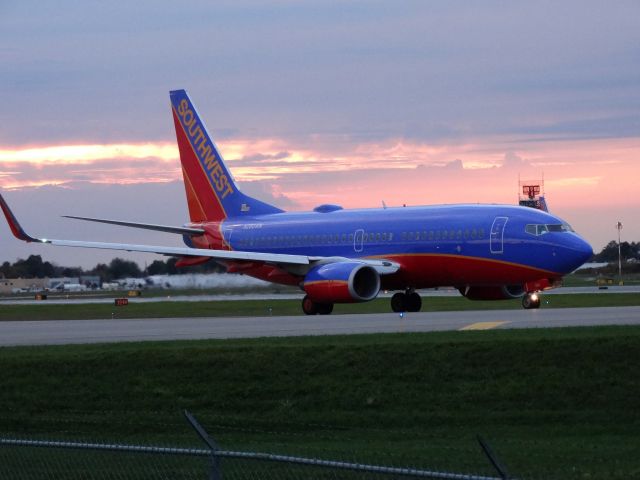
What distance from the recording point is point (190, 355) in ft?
72.9

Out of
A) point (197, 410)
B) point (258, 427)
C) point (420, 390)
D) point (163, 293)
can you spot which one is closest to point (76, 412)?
point (197, 410)

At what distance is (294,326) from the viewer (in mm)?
30578

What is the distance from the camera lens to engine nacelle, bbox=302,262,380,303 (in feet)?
129

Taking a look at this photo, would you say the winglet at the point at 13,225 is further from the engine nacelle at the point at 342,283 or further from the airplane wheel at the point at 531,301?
the airplane wheel at the point at 531,301

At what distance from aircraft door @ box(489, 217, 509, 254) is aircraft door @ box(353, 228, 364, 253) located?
524 cm

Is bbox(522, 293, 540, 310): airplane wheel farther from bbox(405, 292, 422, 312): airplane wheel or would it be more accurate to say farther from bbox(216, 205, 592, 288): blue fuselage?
bbox(405, 292, 422, 312): airplane wheel

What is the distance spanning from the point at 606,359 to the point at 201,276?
37.5m

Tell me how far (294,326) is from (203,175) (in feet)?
73.0

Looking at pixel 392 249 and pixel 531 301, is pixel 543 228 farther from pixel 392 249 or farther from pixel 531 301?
pixel 392 249

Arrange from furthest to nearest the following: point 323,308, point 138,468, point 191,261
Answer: point 191,261
point 323,308
point 138,468

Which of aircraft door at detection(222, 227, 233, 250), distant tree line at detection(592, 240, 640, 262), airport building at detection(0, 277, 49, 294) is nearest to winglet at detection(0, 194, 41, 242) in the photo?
aircraft door at detection(222, 227, 233, 250)

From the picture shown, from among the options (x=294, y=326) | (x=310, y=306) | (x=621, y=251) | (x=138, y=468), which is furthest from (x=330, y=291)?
(x=621, y=251)

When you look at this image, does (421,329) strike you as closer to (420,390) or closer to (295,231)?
(420,390)

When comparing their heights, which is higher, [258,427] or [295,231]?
[295,231]
